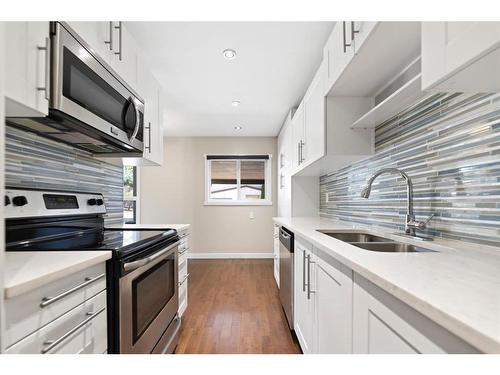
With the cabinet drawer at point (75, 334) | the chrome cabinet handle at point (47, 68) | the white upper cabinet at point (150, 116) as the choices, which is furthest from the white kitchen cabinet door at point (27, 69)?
the white upper cabinet at point (150, 116)

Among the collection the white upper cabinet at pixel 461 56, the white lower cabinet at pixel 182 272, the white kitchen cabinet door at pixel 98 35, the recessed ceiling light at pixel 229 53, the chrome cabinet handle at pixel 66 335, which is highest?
the recessed ceiling light at pixel 229 53

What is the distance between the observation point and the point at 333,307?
1.12m

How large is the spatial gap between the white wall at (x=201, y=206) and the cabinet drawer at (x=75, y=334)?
3.95 metres

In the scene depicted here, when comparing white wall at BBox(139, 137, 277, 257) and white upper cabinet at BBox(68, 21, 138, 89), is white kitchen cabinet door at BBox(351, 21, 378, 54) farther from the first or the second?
white wall at BBox(139, 137, 277, 257)

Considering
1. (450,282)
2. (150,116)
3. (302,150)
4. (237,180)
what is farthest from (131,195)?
(450,282)

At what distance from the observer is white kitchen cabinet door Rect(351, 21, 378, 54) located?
1.09 m

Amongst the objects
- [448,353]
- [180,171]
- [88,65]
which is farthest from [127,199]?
[448,353]

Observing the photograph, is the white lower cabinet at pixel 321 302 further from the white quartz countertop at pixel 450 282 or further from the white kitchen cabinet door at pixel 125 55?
the white kitchen cabinet door at pixel 125 55

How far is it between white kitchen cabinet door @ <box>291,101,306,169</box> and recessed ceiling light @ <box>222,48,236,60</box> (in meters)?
0.86

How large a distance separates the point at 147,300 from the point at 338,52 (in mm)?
1801

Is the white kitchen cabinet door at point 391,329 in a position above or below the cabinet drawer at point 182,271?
above

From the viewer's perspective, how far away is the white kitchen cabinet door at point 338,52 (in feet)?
4.35

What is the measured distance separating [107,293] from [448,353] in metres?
1.14
